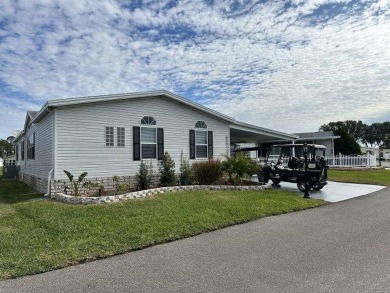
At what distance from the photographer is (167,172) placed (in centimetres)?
1275

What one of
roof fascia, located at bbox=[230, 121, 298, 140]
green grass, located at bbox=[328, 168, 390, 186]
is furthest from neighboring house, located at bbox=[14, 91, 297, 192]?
green grass, located at bbox=[328, 168, 390, 186]

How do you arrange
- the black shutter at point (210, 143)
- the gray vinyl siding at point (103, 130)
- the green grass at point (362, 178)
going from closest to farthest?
the gray vinyl siding at point (103, 130), the black shutter at point (210, 143), the green grass at point (362, 178)

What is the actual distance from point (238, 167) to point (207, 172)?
53.1 inches

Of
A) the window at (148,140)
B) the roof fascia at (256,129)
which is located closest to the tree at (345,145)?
the roof fascia at (256,129)

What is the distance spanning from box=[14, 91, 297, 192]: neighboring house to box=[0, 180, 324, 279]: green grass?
216cm

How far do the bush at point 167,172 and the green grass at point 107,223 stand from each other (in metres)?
1.99

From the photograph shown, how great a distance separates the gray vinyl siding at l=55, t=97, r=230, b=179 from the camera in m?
11.0

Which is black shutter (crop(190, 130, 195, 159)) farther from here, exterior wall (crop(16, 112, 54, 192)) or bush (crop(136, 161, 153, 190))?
exterior wall (crop(16, 112, 54, 192))

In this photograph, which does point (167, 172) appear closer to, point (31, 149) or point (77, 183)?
point (77, 183)

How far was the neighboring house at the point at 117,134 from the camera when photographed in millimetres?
11000

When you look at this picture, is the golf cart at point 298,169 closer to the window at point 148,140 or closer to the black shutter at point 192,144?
the black shutter at point 192,144

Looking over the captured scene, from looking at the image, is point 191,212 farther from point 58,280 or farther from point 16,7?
point 16,7

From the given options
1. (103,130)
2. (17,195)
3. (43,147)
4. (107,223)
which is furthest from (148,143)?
(107,223)

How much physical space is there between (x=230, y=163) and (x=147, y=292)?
9.91 m
